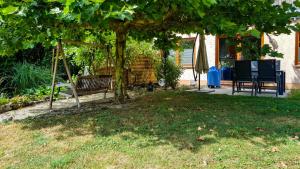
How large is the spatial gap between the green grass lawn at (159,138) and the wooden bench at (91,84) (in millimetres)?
1178

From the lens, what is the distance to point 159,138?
5707mm

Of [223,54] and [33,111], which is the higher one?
[223,54]

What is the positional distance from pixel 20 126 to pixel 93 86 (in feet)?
9.69

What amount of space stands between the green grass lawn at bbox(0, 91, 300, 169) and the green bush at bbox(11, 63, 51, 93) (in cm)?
484

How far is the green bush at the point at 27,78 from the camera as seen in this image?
12141mm

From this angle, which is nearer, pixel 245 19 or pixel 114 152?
pixel 114 152

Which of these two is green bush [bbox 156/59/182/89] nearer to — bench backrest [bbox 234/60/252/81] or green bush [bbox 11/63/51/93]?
bench backrest [bbox 234/60/252/81]

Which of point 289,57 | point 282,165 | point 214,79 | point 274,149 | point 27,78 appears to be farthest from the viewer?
point 214,79

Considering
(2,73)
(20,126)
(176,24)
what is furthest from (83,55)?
(20,126)

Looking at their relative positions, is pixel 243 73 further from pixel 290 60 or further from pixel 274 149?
pixel 274 149

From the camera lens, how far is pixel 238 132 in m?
5.91

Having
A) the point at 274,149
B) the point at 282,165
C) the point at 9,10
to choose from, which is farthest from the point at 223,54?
the point at 282,165

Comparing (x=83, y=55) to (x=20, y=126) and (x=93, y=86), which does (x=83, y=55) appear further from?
(x=20, y=126)

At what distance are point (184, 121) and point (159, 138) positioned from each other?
107 centimetres
